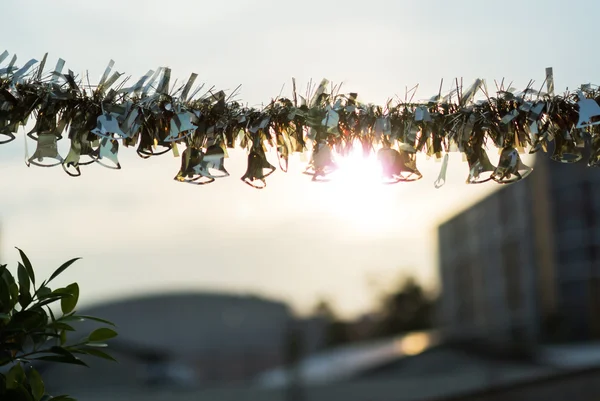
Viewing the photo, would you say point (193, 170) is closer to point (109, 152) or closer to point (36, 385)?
point (109, 152)

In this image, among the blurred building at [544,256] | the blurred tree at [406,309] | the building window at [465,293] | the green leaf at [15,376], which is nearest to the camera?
the green leaf at [15,376]

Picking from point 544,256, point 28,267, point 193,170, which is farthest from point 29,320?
point 544,256

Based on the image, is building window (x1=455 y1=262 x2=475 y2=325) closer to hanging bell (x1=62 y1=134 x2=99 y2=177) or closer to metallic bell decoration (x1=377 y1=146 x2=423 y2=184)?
metallic bell decoration (x1=377 y1=146 x2=423 y2=184)

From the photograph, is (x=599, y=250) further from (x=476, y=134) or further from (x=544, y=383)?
(x=476, y=134)

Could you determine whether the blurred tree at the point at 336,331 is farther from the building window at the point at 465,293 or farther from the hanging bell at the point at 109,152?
the hanging bell at the point at 109,152

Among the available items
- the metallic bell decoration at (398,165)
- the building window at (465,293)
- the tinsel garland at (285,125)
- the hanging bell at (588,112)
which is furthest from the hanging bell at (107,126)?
the building window at (465,293)

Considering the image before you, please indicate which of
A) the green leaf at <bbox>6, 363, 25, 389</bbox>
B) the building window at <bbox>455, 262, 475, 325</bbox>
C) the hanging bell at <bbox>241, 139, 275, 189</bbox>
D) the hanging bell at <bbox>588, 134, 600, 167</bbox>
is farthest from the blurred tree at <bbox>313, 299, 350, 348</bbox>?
the green leaf at <bbox>6, 363, 25, 389</bbox>

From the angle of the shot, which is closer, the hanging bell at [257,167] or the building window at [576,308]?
the hanging bell at [257,167]
